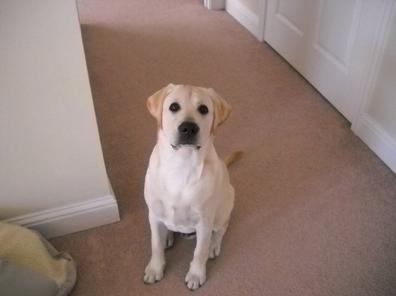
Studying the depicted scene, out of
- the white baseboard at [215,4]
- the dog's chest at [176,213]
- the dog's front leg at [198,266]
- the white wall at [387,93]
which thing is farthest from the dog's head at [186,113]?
the white baseboard at [215,4]

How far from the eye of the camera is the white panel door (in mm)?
2002

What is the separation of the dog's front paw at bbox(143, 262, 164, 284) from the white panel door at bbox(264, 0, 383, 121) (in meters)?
1.27

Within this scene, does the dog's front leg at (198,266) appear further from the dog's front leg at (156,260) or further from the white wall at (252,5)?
the white wall at (252,5)

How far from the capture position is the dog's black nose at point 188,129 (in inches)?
41.8

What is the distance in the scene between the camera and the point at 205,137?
3.67 ft

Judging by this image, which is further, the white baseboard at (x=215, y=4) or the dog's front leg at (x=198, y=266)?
the white baseboard at (x=215, y=4)

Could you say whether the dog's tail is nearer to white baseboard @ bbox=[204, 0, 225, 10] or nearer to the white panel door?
the white panel door

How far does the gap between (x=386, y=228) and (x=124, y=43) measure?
2074 millimetres

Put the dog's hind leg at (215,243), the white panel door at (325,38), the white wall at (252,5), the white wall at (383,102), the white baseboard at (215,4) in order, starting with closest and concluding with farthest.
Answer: the dog's hind leg at (215,243) → the white wall at (383,102) → the white panel door at (325,38) → the white wall at (252,5) → the white baseboard at (215,4)

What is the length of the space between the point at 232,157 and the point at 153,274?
0.65 metres

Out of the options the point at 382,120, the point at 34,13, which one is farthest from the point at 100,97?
the point at 382,120

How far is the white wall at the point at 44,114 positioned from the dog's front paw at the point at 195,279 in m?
0.44

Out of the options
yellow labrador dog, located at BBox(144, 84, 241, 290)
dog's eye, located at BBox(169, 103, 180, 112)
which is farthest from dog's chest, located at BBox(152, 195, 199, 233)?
dog's eye, located at BBox(169, 103, 180, 112)

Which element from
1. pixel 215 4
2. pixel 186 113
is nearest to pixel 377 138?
pixel 186 113
